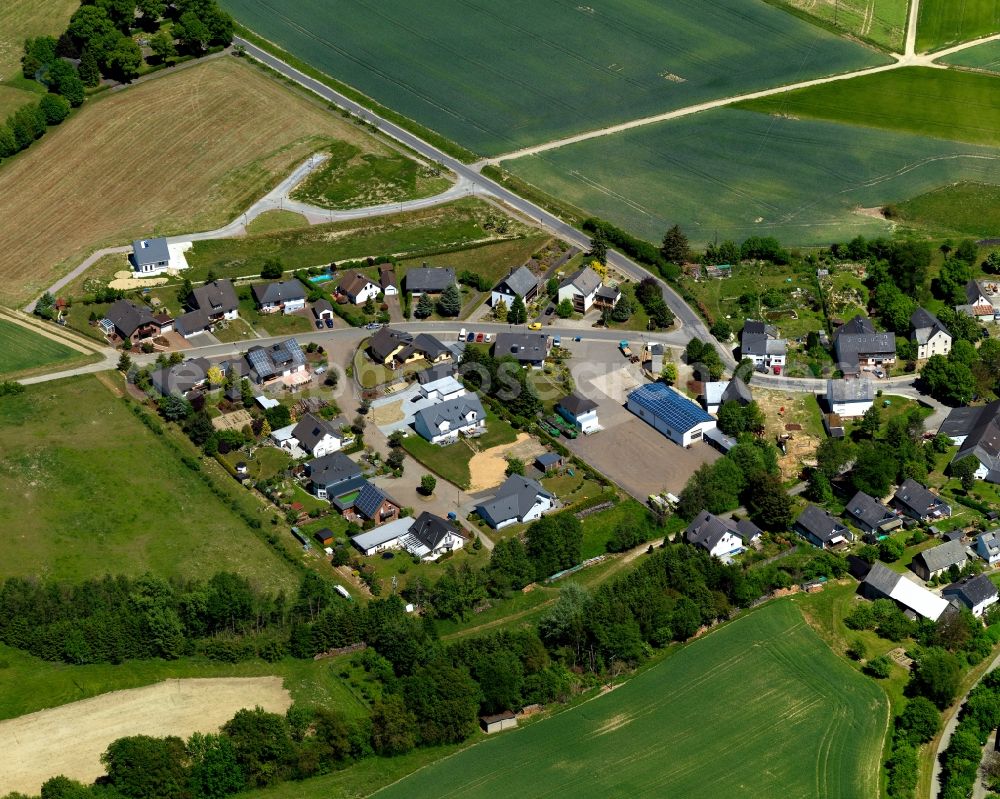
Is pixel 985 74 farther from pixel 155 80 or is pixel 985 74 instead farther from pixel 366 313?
pixel 155 80

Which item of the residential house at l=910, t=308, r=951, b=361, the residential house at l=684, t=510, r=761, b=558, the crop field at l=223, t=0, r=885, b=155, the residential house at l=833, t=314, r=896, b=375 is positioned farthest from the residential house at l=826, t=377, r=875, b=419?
the crop field at l=223, t=0, r=885, b=155

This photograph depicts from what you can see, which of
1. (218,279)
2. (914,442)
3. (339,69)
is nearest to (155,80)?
(339,69)

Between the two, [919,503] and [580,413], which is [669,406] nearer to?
[580,413]

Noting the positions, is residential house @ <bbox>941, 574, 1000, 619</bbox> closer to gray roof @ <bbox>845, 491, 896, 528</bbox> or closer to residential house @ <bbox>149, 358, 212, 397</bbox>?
gray roof @ <bbox>845, 491, 896, 528</bbox>

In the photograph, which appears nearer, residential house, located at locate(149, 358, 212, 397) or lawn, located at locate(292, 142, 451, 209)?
residential house, located at locate(149, 358, 212, 397)

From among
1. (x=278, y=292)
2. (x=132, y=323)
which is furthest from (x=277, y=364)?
(x=132, y=323)

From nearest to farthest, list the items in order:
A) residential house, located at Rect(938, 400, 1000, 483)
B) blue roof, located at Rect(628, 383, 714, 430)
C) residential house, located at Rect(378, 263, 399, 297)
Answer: residential house, located at Rect(938, 400, 1000, 483) → blue roof, located at Rect(628, 383, 714, 430) → residential house, located at Rect(378, 263, 399, 297)
